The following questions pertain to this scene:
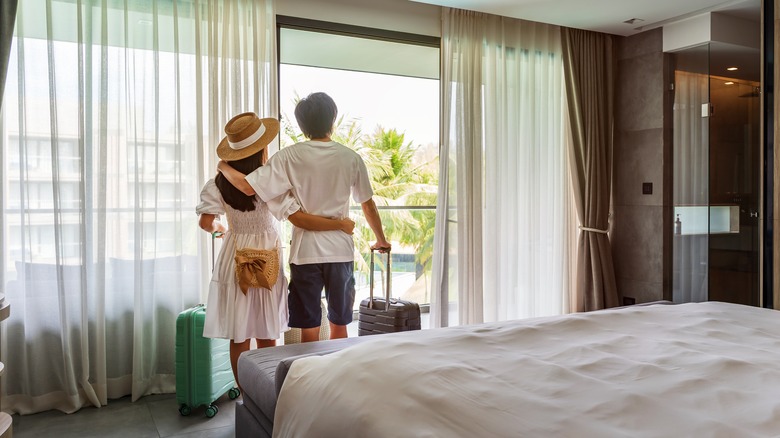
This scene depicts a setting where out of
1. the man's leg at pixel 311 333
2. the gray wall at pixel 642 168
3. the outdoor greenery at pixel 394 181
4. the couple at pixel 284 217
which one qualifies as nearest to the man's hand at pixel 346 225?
the couple at pixel 284 217

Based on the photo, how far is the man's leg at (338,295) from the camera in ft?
9.39

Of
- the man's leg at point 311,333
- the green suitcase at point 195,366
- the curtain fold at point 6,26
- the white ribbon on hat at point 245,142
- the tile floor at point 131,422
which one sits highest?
the curtain fold at point 6,26

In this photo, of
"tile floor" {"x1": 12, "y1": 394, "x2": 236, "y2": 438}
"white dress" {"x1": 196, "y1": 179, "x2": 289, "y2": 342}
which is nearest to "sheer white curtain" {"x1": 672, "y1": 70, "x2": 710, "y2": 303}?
"white dress" {"x1": 196, "y1": 179, "x2": 289, "y2": 342}

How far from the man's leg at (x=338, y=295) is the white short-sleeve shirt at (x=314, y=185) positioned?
5 centimetres

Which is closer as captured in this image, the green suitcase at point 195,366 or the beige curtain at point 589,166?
the green suitcase at point 195,366

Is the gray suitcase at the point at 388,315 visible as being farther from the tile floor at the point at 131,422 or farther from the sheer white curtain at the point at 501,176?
the sheer white curtain at the point at 501,176

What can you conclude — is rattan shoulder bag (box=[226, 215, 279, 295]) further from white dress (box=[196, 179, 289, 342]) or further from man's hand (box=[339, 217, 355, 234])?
man's hand (box=[339, 217, 355, 234])

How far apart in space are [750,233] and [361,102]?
10.6 ft

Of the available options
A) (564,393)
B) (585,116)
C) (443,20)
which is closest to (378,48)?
(443,20)

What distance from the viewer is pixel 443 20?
4195mm

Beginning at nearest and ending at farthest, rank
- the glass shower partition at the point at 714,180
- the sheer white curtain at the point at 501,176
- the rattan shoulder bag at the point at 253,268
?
the rattan shoulder bag at the point at 253,268 < the glass shower partition at the point at 714,180 < the sheer white curtain at the point at 501,176

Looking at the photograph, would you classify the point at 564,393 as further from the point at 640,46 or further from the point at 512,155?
the point at 640,46

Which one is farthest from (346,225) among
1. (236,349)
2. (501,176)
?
(501,176)

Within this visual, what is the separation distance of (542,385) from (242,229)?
6.02 ft
